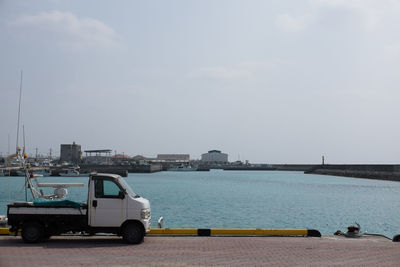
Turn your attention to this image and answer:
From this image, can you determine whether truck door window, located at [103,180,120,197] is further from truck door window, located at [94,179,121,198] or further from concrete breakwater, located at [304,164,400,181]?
concrete breakwater, located at [304,164,400,181]

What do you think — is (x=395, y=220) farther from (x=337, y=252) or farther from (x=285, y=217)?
(x=337, y=252)

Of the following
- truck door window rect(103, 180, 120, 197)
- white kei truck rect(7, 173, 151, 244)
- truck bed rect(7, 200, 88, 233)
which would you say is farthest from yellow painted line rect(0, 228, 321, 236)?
truck bed rect(7, 200, 88, 233)

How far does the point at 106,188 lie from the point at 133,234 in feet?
5.75

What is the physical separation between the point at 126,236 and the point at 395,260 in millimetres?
8006

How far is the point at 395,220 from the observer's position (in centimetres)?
3797

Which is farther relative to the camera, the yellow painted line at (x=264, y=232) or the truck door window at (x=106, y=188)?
the yellow painted line at (x=264, y=232)

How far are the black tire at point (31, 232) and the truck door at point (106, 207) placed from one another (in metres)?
1.62

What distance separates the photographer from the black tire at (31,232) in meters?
14.1

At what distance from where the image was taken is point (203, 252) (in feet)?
42.2

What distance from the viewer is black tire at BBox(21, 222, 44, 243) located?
554 inches

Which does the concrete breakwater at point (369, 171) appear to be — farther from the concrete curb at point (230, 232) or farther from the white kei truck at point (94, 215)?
the white kei truck at point (94, 215)

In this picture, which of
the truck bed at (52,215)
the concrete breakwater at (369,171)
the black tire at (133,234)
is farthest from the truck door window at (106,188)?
the concrete breakwater at (369,171)

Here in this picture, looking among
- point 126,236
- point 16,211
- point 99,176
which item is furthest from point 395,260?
point 16,211

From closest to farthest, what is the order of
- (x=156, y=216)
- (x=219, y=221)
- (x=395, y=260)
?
(x=395, y=260) → (x=219, y=221) → (x=156, y=216)
